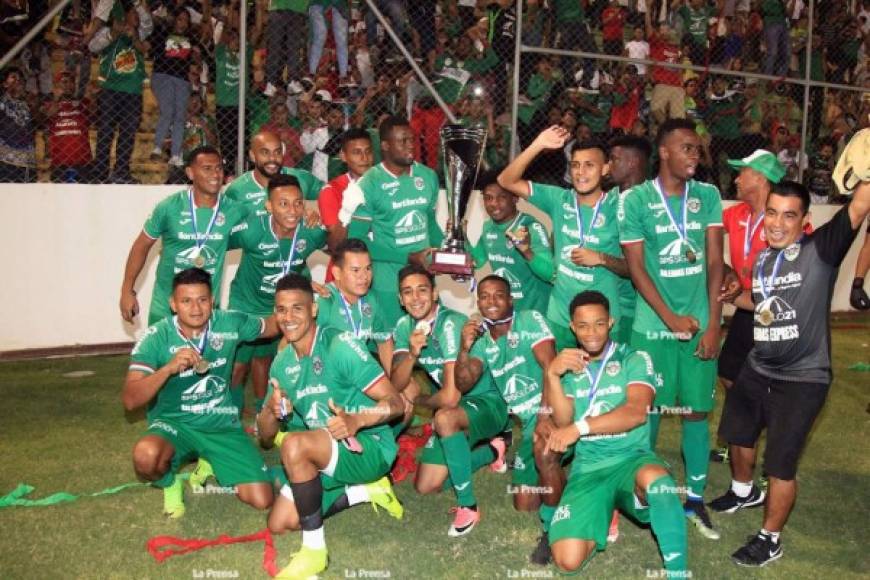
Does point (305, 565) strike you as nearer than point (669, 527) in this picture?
No

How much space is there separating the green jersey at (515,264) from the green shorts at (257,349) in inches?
67.0

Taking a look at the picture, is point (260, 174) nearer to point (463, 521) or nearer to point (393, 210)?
point (393, 210)

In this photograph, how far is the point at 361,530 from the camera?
5.00m

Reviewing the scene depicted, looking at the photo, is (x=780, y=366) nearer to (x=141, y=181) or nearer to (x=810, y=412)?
(x=810, y=412)

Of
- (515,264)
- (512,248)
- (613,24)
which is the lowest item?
(515,264)

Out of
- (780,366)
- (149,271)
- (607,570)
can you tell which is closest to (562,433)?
(607,570)

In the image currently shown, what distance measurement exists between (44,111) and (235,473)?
528cm

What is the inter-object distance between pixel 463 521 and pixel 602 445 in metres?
0.91

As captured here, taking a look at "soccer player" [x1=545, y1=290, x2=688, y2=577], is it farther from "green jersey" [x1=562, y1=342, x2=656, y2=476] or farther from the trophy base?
the trophy base

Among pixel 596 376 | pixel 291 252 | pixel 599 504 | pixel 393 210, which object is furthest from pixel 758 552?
pixel 291 252

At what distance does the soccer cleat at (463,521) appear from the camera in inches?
195

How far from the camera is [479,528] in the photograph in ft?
16.5

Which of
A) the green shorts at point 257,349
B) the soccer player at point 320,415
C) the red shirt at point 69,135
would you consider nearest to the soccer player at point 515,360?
the soccer player at point 320,415

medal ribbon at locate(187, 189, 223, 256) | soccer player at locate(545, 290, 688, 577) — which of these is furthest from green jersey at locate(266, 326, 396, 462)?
medal ribbon at locate(187, 189, 223, 256)
